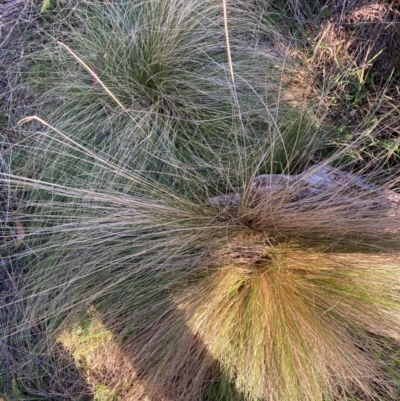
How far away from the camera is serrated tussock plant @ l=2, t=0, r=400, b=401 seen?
1.21 meters

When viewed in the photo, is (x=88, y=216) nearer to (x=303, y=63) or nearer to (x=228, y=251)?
(x=228, y=251)

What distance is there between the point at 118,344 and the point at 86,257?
323mm

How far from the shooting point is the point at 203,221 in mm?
1311

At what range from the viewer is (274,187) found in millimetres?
1328

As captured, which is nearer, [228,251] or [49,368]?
[228,251]

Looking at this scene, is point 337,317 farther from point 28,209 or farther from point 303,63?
point 28,209

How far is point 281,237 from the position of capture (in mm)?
1265

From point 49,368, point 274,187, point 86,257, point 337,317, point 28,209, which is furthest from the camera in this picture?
point 28,209

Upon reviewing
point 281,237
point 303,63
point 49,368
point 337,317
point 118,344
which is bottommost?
point 49,368

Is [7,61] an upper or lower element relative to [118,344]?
upper

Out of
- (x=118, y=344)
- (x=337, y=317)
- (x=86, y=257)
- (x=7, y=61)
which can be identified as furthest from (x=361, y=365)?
(x=7, y=61)

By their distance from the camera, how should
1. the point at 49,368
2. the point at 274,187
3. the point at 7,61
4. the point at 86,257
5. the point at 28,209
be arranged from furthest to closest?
the point at 7,61 → the point at 28,209 → the point at 49,368 → the point at 86,257 → the point at 274,187

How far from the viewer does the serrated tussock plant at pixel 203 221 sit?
3.96ft

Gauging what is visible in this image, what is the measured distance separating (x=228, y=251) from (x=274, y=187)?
25cm
